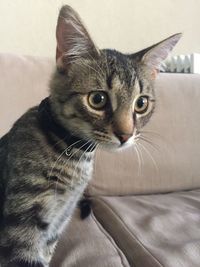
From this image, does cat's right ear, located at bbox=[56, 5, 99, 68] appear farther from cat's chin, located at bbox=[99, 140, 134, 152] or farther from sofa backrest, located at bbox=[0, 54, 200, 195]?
sofa backrest, located at bbox=[0, 54, 200, 195]

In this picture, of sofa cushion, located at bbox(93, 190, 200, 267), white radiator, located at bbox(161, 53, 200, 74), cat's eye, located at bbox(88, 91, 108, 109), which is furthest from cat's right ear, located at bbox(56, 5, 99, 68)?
white radiator, located at bbox(161, 53, 200, 74)

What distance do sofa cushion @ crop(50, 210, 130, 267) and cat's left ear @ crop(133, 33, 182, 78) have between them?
46 cm

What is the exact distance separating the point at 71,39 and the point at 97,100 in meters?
0.15

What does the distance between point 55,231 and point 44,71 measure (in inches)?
23.2

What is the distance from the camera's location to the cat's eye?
0.81 m

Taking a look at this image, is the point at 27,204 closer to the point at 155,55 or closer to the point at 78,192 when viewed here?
the point at 78,192

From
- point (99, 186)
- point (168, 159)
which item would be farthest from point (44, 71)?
point (168, 159)

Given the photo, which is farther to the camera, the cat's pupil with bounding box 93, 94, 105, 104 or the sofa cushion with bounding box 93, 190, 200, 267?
the sofa cushion with bounding box 93, 190, 200, 267

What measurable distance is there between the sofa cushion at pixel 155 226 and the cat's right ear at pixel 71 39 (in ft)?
1.62

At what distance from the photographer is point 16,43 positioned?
4.86 ft

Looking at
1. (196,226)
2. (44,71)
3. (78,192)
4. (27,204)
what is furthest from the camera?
(44,71)

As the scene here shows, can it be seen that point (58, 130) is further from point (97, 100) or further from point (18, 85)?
point (18, 85)

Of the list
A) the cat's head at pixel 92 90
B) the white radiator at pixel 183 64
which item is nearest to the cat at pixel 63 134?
the cat's head at pixel 92 90

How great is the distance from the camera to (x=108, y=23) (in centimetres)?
165
